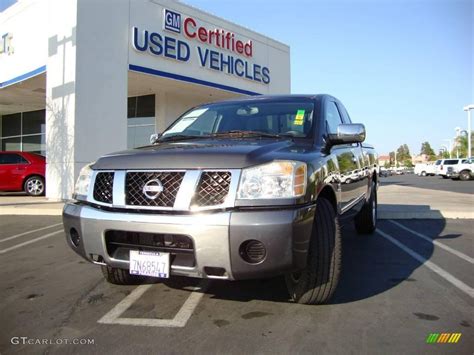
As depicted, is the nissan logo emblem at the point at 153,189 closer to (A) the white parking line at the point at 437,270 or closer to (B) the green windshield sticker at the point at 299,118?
(B) the green windshield sticker at the point at 299,118

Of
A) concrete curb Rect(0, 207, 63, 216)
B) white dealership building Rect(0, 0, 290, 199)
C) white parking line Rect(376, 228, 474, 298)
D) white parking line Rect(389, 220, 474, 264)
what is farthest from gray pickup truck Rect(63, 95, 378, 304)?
white dealership building Rect(0, 0, 290, 199)

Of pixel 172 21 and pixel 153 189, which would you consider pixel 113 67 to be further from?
pixel 153 189

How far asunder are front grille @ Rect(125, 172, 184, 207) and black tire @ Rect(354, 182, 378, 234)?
3.85 m

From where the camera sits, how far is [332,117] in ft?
14.7

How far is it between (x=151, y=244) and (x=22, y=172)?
1176 cm

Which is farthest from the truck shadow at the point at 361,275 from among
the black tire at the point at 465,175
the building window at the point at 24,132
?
the black tire at the point at 465,175

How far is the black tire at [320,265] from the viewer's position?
3.01 metres

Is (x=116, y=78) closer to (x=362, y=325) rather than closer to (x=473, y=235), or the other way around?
(x=473, y=235)

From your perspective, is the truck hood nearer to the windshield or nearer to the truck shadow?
the windshield

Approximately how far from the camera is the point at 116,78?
41.8 ft

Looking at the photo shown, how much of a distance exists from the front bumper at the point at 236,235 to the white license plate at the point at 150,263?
0.20ft

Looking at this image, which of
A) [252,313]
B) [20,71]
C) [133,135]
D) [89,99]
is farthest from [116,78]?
[252,313]

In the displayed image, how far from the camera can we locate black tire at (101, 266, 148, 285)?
3.75 meters

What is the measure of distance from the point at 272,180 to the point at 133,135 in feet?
54.8
